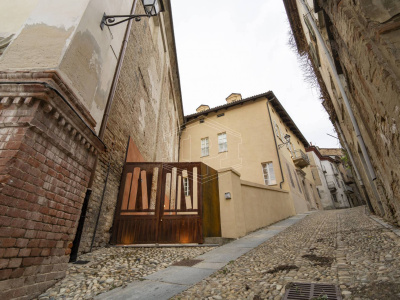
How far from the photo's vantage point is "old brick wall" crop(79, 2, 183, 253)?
4785 mm

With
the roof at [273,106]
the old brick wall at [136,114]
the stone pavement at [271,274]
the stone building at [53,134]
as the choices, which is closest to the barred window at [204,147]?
the roof at [273,106]

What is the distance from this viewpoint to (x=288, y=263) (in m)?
3.03

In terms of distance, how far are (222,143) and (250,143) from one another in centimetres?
232

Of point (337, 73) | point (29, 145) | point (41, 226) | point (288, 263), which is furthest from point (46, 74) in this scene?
point (337, 73)

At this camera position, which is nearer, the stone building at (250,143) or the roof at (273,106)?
the stone building at (250,143)

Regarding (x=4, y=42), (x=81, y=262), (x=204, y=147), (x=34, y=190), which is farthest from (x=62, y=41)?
(x=204, y=147)

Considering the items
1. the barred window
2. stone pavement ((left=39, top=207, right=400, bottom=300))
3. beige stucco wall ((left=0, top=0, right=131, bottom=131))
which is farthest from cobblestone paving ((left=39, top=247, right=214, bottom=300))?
the barred window

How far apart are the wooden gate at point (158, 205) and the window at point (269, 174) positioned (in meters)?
8.16

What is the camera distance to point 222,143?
15.8 m

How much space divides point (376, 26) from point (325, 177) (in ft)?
104

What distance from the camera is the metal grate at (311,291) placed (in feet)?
5.90

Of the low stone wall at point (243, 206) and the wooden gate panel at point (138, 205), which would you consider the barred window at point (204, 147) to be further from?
the wooden gate panel at point (138, 205)

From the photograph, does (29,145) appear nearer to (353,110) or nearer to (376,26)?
(376,26)

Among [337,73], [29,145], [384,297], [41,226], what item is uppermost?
[337,73]
